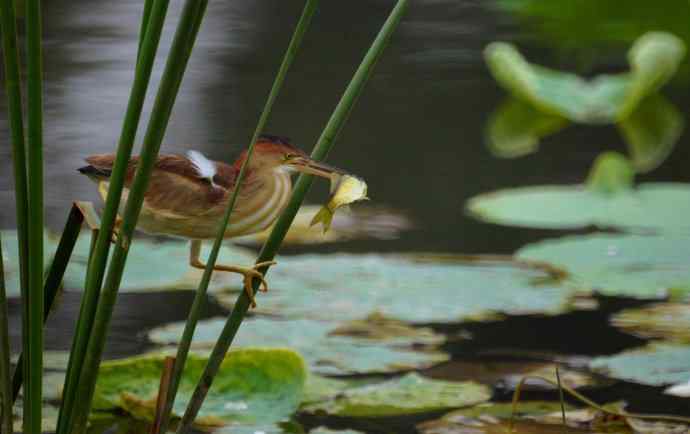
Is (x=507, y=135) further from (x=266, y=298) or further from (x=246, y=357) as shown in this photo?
(x=246, y=357)

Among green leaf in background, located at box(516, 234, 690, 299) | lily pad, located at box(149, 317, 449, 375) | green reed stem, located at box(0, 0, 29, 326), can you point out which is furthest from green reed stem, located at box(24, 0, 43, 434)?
green leaf in background, located at box(516, 234, 690, 299)

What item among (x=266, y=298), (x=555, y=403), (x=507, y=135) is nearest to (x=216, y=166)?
(x=555, y=403)

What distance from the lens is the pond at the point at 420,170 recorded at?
2.02m

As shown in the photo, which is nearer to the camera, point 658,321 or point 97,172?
point 97,172

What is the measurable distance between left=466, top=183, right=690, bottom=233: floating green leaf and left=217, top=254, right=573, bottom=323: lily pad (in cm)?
26

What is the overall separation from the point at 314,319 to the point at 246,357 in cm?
32

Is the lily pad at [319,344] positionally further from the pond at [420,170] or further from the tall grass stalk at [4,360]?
the tall grass stalk at [4,360]

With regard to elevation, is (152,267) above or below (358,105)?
below

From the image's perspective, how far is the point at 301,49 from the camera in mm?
4328

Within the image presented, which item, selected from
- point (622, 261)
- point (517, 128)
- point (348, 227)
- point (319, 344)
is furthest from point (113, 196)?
point (517, 128)

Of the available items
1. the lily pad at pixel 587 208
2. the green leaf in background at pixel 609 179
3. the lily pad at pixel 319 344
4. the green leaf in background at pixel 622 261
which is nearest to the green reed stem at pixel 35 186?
the lily pad at pixel 319 344

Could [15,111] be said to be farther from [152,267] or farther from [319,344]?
[152,267]

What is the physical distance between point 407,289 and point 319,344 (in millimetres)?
283

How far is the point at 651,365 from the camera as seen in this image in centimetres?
Answer: 189
